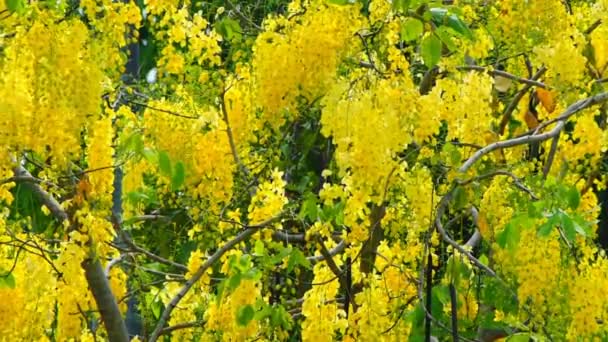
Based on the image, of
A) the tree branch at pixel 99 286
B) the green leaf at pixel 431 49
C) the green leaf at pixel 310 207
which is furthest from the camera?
the tree branch at pixel 99 286

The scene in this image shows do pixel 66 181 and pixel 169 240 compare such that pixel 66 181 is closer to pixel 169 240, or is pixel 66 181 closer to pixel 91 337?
pixel 91 337

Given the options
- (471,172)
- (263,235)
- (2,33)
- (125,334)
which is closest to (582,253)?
(471,172)

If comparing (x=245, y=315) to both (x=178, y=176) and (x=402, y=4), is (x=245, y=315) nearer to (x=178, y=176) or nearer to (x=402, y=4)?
(x=178, y=176)

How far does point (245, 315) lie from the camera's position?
3504mm

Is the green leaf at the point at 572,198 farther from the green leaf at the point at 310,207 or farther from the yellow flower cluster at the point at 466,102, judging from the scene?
the green leaf at the point at 310,207

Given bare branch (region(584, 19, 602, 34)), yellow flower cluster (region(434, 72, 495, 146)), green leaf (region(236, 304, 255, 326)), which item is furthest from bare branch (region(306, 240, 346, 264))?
bare branch (region(584, 19, 602, 34))

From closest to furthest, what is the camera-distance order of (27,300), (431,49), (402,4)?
(402,4), (431,49), (27,300)

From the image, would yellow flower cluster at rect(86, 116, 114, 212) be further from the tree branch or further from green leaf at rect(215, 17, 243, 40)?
green leaf at rect(215, 17, 243, 40)

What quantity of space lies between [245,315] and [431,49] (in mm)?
1060

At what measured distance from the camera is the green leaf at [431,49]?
2.89 m

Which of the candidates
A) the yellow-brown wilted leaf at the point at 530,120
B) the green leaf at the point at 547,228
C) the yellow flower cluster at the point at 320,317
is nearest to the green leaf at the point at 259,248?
the yellow flower cluster at the point at 320,317

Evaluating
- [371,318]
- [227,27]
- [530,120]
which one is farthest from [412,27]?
[530,120]

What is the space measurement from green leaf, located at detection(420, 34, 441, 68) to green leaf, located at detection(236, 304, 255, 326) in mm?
1019

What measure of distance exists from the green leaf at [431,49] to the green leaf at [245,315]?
1.02 meters
